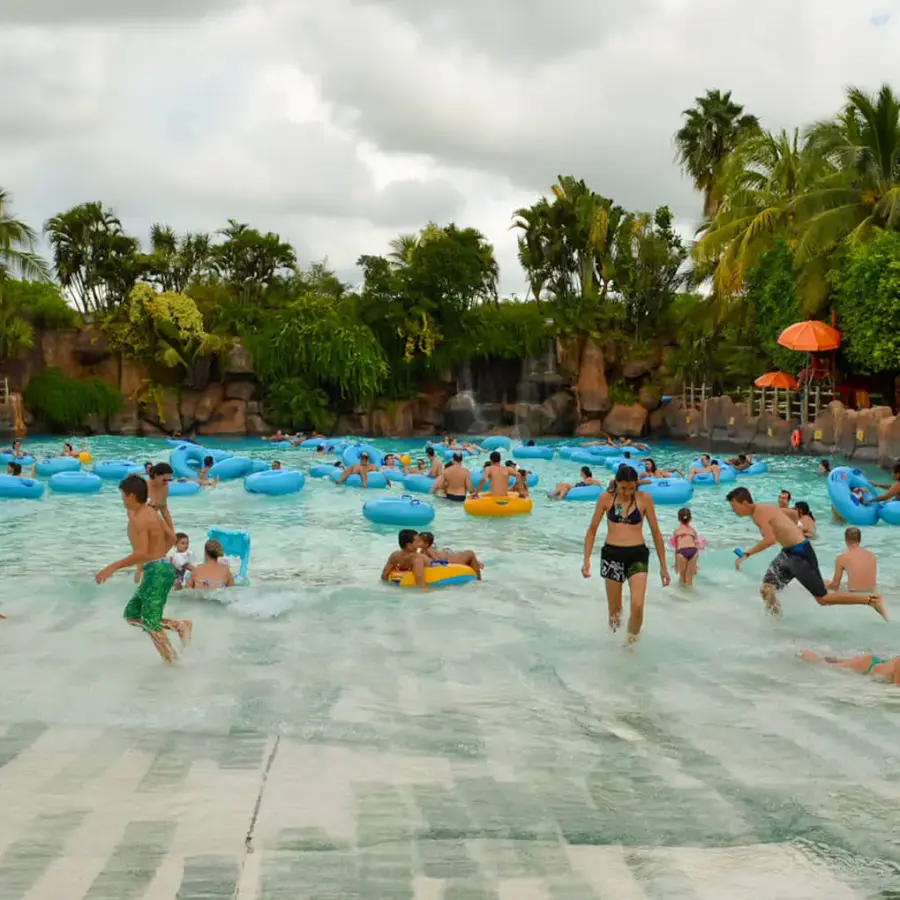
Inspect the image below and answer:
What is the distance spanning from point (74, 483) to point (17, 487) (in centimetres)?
116

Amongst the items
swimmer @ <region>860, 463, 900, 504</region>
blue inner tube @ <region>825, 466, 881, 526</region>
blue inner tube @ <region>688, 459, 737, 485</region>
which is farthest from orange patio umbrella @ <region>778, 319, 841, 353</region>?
swimmer @ <region>860, 463, 900, 504</region>

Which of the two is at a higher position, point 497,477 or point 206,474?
point 497,477

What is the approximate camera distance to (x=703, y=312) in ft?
105

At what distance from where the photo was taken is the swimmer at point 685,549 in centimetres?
968

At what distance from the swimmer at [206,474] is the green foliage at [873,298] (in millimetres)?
15797

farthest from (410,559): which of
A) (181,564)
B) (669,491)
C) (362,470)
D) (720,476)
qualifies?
(720,476)

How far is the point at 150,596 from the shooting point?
6293mm

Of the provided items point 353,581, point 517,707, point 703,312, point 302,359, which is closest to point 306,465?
point 302,359

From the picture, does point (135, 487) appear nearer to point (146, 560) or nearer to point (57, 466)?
point (146, 560)

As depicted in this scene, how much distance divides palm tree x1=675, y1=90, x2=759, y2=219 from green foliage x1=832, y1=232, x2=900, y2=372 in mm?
13902

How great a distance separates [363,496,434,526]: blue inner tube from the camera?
536 inches

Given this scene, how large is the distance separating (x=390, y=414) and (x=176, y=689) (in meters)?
28.7

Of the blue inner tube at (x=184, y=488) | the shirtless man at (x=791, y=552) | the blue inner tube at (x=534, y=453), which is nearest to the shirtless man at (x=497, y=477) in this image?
the blue inner tube at (x=184, y=488)

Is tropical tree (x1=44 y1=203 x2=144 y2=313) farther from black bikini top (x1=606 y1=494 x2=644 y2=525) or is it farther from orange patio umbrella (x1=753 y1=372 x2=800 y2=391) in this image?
black bikini top (x1=606 y1=494 x2=644 y2=525)
